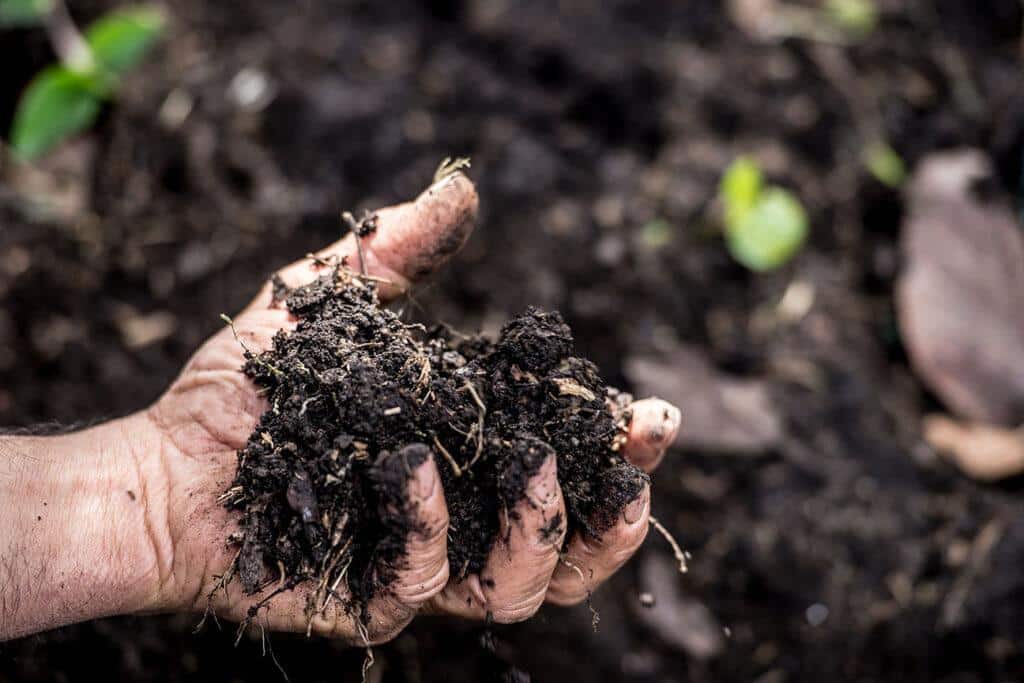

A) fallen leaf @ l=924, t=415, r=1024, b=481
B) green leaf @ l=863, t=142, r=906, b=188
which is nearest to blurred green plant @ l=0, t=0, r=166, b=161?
green leaf @ l=863, t=142, r=906, b=188

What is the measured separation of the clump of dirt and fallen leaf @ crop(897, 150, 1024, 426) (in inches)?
72.2

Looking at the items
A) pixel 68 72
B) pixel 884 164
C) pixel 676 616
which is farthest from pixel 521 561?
pixel 884 164

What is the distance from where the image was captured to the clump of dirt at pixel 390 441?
144 cm

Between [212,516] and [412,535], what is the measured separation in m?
0.48

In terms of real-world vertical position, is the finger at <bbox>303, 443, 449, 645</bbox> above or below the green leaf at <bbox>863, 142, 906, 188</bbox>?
above

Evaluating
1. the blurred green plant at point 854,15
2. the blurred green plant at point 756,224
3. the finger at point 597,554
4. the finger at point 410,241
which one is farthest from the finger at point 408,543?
the blurred green plant at point 854,15

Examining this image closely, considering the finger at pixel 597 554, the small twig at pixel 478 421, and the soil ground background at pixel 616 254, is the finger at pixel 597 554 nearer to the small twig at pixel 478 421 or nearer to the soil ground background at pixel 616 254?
the small twig at pixel 478 421

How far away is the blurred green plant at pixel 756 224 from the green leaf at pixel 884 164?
49 centimetres

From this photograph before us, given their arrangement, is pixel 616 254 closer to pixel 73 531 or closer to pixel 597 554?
pixel 597 554

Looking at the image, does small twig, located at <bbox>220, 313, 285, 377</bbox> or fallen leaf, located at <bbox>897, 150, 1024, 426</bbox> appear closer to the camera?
small twig, located at <bbox>220, 313, 285, 377</bbox>

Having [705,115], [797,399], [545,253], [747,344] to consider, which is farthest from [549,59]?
[797,399]

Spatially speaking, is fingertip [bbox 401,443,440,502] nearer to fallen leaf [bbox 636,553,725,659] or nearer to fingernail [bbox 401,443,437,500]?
fingernail [bbox 401,443,437,500]

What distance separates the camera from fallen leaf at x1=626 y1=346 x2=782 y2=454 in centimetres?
271

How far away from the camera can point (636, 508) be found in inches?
59.9
